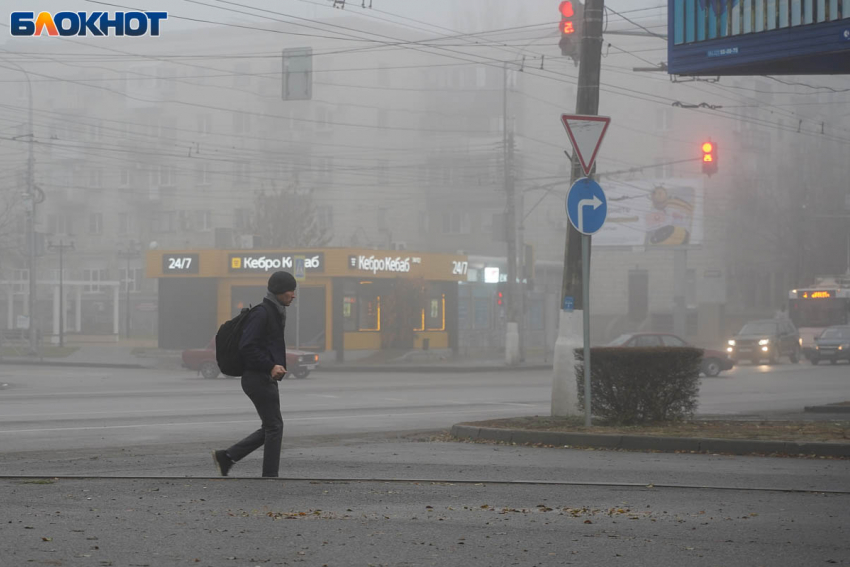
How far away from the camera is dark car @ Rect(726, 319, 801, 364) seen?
45.1 metres

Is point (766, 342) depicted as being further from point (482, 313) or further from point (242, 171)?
point (242, 171)

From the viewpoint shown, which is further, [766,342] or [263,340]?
[766,342]

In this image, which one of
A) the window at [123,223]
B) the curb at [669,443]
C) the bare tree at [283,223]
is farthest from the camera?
the window at [123,223]

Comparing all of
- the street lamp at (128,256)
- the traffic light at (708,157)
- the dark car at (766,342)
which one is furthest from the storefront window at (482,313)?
the traffic light at (708,157)

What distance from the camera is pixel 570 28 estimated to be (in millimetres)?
18250

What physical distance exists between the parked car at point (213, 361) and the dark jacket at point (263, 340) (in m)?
23.8

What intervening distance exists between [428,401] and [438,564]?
55.7 feet

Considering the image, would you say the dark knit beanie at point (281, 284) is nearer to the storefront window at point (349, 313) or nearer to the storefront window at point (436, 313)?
the storefront window at point (349, 313)

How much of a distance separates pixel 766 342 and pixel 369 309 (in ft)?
50.3

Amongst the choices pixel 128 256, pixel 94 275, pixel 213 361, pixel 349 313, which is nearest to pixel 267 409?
pixel 213 361

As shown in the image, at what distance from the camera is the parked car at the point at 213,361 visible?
33.4 meters

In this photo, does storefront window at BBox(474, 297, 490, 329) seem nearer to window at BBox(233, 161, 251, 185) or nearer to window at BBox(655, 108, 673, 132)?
window at BBox(655, 108, 673, 132)

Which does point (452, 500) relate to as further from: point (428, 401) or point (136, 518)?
point (428, 401)

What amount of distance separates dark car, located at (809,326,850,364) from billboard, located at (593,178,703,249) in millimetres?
19279
